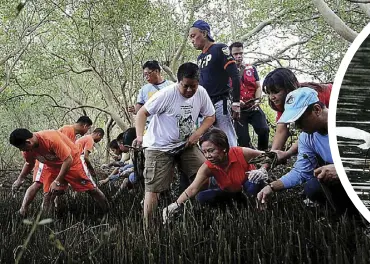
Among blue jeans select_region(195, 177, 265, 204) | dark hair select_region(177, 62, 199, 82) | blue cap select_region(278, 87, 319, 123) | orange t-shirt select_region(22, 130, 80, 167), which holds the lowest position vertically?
blue jeans select_region(195, 177, 265, 204)

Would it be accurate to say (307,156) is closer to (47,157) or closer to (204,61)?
(204,61)

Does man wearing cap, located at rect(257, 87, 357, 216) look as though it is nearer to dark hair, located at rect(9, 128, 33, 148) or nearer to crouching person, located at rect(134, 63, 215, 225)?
crouching person, located at rect(134, 63, 215, 225)

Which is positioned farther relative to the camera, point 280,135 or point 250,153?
point 250,153

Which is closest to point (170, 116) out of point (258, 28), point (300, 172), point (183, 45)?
point (300, 172)

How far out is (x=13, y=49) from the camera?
8.49 meters

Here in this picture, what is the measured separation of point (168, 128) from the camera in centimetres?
361

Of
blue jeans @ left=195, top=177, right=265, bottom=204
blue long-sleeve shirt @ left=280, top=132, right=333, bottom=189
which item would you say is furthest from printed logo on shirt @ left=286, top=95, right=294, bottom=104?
blue jeans @ left=195, top=177, right=265, bottom=204

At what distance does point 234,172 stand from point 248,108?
1504 millimetres

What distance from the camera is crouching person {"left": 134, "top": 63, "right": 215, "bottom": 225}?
11.5 feet

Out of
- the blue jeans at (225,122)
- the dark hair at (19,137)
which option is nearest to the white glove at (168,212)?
the blue jeans at (225,122)

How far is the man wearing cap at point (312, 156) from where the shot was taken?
7.38 ft

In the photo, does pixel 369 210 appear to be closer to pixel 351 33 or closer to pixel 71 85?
pixel 351 33

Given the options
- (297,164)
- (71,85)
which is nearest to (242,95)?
(297,164)

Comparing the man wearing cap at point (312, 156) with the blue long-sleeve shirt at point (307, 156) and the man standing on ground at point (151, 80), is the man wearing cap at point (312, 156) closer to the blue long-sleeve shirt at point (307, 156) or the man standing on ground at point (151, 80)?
the blue long-sleeve shirt at point (307, 156)
